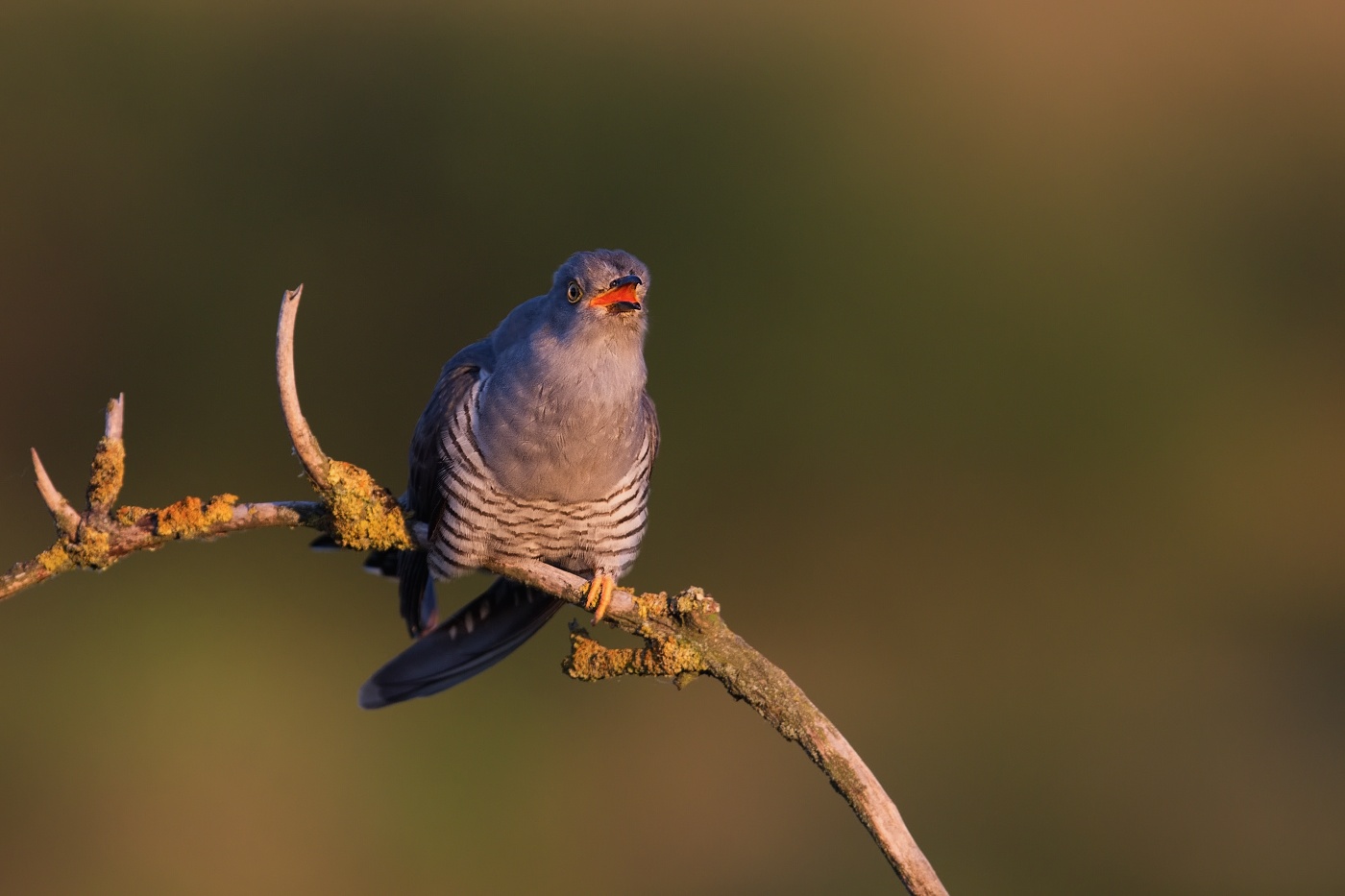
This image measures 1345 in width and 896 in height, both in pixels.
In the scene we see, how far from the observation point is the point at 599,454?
262cm

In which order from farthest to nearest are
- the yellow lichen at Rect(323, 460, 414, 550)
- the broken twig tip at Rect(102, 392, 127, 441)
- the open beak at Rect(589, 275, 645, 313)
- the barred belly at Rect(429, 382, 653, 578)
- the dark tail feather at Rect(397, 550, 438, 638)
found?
the dark tail feather at Rect(397, 550, 438, 638)
the barred belly at Rect(429, 382, 653, 578)
the open beak at Rect(589, 275, 645, 313)
the yellow lichen at Rect(323, 460, 414, 550)
the broken twig tip at Rect(102, 392, 127, 441)

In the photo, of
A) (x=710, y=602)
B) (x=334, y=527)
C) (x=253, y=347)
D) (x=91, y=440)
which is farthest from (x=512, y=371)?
(x=91, y=440)

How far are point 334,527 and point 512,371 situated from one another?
21.4 inches

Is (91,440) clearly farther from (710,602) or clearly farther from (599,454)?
(710,602)

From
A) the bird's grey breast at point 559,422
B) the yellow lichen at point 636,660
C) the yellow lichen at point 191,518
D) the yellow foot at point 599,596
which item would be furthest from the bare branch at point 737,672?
the yellow lichen at point 191,518

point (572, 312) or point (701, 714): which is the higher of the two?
point (572, 312)

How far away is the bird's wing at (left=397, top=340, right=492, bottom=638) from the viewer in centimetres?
273

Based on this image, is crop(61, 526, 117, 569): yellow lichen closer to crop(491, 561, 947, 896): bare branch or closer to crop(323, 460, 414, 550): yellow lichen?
crop(323, 460, 414, 550): yellow lichen

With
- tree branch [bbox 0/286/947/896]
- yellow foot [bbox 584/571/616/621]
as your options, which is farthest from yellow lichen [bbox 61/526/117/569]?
yellow foot [bbox 584/571/616/621]

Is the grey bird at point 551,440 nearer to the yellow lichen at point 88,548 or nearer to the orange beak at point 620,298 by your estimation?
the orange beak at point 620,298

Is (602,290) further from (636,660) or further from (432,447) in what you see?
(636,660)

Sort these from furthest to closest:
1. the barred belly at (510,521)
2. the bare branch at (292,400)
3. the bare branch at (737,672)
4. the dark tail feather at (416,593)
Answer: the dark tail feather at (416,593) < the barred belly at (510,521) < the bare branch at (292,400) < the bare branch at (737,672)

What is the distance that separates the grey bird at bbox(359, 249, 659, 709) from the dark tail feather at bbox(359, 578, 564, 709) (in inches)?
9.6

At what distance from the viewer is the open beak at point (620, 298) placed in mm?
2482
